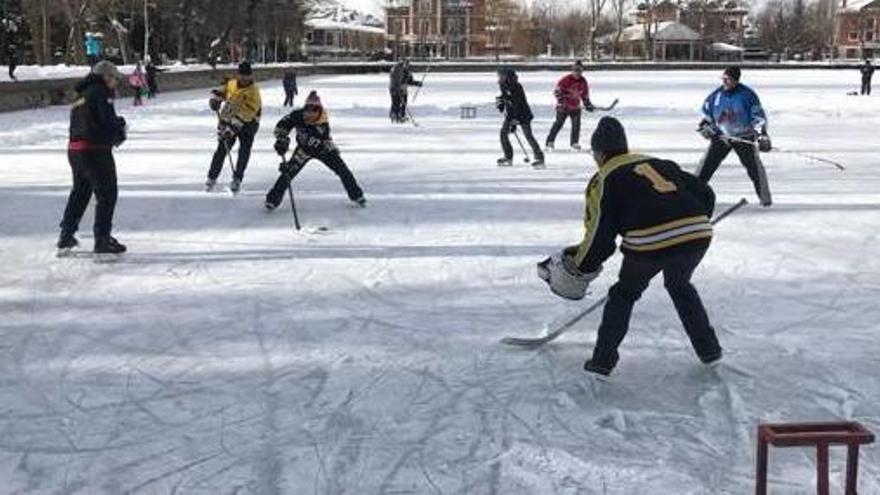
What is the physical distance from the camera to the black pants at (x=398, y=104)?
23506 millimetres

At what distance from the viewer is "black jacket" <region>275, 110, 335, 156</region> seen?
9.71 m

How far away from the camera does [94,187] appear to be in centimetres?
769

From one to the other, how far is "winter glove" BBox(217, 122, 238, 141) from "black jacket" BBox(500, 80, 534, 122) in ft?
13.7

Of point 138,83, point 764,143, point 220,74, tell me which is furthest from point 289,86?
point 764,143

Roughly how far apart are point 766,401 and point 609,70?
212 feet

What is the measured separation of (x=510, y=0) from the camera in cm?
10175

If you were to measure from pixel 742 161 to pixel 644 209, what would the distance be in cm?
632

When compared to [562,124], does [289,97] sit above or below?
above

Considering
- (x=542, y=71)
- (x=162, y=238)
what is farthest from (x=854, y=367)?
(x=542, y=71)

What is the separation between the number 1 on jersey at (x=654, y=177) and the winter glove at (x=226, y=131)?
735 cm

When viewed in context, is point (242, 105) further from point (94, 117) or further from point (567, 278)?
point (567, 278)

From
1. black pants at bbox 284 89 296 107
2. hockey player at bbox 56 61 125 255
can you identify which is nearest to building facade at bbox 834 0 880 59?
black pants at bbox 284 89 296 107

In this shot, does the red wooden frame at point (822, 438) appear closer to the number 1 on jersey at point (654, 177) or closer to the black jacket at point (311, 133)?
the number 1 on jersey at point (654, 177)

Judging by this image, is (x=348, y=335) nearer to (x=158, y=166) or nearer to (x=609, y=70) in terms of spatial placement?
(x=158, y=166)
